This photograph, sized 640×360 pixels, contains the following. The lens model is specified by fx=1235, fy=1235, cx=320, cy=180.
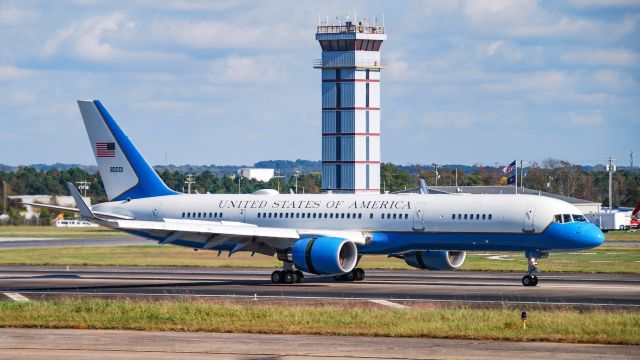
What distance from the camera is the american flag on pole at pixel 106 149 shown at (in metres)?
59.1

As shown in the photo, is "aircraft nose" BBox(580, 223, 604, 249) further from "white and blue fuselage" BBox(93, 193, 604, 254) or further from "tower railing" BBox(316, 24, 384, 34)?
"tower railing" BBox(316, 24, 384, 34)

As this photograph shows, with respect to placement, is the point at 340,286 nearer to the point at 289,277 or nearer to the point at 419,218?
the point at 289,277

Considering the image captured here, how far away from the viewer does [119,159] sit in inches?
2323

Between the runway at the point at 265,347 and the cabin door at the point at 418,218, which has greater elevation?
the cabin door at the point at 418,218

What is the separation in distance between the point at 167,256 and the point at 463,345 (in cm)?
4757

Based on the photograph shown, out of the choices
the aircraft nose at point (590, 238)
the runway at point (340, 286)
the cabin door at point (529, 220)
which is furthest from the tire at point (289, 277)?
the aircraft nose at point (590, 238)

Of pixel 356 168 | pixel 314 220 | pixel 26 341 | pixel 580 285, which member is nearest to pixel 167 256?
pixel 314 220

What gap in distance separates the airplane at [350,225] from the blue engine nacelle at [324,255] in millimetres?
41

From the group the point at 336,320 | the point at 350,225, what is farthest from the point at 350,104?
the point at 336,320

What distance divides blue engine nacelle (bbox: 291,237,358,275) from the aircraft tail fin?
1099 centimetres

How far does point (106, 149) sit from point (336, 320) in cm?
2794

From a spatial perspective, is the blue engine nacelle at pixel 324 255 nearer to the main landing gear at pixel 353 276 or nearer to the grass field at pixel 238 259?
the main landing gear at pixel 353 276

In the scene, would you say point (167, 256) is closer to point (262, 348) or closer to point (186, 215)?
point (186, 215)

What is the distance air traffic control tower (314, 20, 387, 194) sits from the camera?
131m
